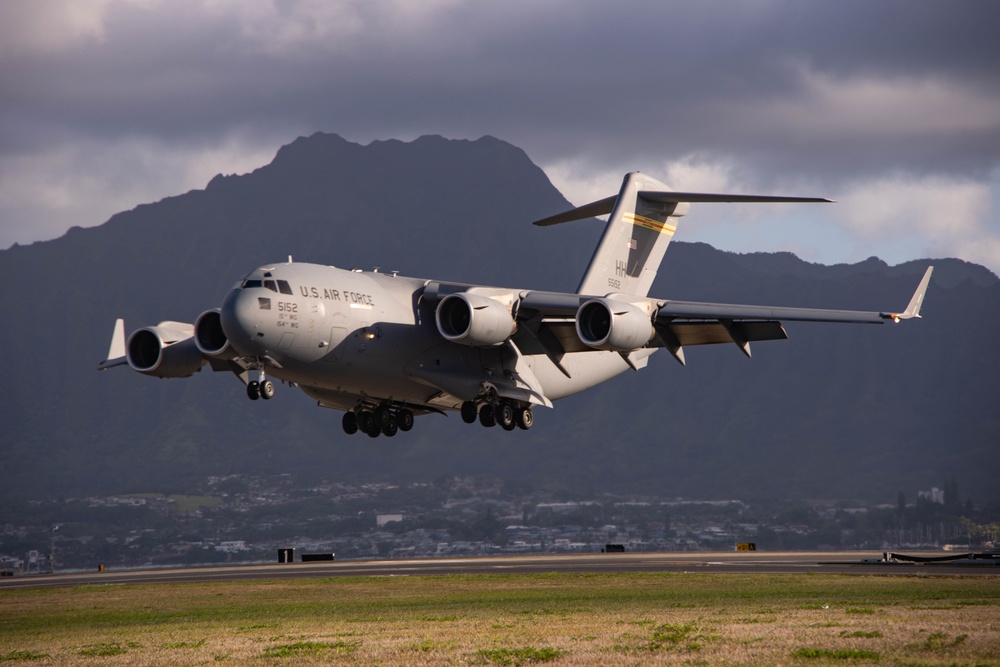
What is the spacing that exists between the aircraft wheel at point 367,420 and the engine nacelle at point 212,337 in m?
4.79

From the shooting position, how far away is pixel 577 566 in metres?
37.0

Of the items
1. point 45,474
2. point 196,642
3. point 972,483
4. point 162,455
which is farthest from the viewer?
point 162,455

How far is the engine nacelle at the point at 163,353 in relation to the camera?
2955 cm

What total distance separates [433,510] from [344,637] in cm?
10991

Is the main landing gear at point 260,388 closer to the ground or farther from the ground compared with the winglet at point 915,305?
closer to the ground

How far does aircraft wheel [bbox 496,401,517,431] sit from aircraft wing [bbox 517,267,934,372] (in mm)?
1413

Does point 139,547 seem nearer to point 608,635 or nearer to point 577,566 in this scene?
point 577,566

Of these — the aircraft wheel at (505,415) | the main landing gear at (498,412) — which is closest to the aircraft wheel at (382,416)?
the main landing gear at (498,412)

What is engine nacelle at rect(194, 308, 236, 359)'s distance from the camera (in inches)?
1046

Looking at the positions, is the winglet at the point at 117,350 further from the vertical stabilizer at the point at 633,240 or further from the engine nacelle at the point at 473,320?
the vertical stabilizer at the point at 633,240

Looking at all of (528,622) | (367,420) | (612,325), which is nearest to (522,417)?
(367,420)

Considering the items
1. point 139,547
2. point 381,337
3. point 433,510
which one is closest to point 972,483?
point 433,510

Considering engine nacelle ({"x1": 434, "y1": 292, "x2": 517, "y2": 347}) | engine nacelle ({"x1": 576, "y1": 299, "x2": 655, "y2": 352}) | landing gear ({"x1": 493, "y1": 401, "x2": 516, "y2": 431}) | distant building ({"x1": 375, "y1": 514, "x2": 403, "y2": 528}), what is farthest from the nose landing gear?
distant building ({"x1": 375, "y1": 514, "x2": 403, "y2": 528})

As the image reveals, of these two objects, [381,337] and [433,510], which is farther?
[433,510]
